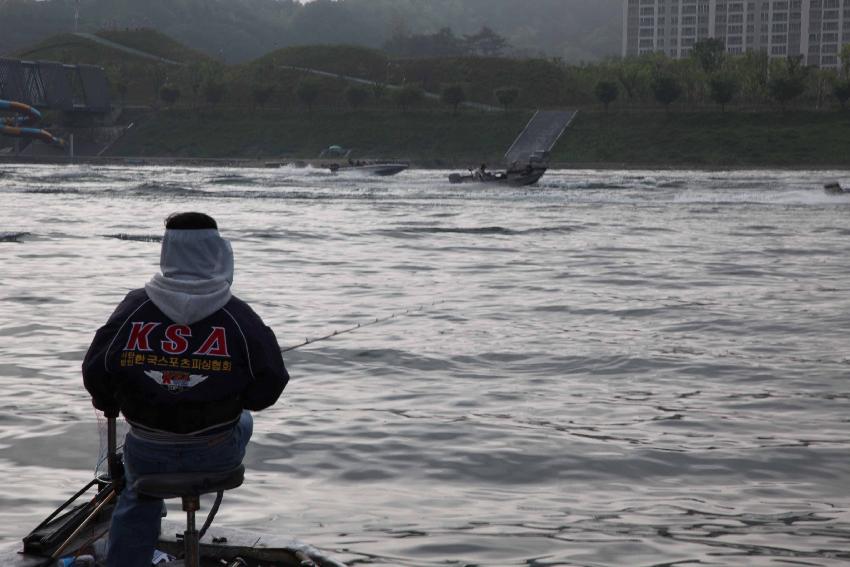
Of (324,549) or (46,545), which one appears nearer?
(46,545)

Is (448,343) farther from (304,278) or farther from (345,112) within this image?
(345,112)

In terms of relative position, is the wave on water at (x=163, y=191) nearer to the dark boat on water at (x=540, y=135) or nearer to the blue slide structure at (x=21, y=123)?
the dark boat on water at (x=540, y=135)

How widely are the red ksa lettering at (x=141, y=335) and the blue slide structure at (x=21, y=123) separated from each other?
310 feet

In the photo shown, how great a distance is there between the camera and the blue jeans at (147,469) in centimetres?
440

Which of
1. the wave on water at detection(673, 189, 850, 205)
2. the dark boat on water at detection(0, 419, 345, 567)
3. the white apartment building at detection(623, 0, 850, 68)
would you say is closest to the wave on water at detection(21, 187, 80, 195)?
the wave on water at detection(673, 189, 850, 205)

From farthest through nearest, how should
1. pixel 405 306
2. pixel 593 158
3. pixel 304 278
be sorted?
pixel 593 158 < pixel 304 278 < pixel 405 306

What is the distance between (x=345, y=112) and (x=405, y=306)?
9755 cm

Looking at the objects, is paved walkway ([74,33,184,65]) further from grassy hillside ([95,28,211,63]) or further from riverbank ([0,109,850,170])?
riverbank ([0,109,850,170])

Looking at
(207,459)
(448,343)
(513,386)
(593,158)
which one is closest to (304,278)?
(448,343)

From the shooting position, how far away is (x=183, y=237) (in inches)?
173

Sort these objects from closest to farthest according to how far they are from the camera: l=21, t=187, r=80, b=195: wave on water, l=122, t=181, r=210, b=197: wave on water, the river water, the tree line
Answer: the river water, l=122, t=181, r=210, b=197: wave on water, l=21, t=187, r=80, b=195: wave on water, the tree line

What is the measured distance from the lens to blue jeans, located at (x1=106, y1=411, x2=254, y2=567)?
4.40 metres

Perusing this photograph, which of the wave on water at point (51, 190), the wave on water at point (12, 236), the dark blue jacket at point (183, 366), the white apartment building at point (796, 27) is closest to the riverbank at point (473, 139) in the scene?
the wave on water at point (51, 190)

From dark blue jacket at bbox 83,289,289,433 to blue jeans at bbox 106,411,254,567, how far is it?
0.08 meters
